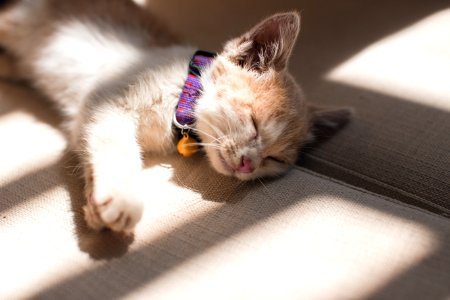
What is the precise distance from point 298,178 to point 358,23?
0.96 m

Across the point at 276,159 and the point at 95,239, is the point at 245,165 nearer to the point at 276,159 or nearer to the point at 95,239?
the point at 276,159

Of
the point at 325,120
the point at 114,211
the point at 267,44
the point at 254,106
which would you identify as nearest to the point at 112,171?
the point at 114,211

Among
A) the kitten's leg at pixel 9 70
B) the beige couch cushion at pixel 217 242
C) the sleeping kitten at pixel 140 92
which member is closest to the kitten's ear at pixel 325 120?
the sleeping kitten at pixel 140 92

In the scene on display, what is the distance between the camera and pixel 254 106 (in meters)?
1.29

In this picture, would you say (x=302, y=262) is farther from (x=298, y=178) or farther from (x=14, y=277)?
(x=14, y=277)

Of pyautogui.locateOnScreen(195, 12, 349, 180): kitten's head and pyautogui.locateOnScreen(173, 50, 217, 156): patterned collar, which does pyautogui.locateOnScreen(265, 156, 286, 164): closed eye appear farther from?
pyautogui.locateOnScreen(173, 50, 217, 156): patterned collar

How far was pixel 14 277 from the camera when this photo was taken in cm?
93

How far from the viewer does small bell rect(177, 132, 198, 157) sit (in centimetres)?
131

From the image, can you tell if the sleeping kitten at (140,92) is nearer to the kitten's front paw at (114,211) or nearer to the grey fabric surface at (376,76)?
the kitten's front paw at (114,211)

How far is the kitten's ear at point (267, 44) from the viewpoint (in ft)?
4.22

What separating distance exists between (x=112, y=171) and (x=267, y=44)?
0.58 m

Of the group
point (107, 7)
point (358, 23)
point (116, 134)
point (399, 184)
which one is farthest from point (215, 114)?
point (358, 23)

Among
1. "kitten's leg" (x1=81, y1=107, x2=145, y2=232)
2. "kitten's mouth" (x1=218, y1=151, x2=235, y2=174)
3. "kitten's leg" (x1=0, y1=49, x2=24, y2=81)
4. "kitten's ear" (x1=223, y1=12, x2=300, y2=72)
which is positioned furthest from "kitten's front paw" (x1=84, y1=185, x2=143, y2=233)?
"kitten's leg" (x1=0, y1=49, x2=24, y2=81)

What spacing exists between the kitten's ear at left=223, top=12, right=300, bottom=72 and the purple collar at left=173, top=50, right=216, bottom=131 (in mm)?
97
